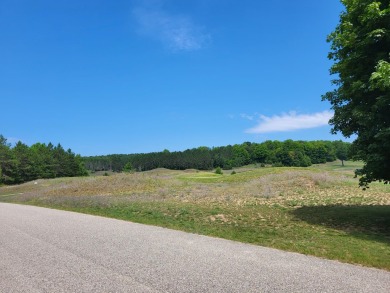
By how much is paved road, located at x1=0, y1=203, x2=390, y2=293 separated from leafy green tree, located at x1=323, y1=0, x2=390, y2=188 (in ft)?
26.3

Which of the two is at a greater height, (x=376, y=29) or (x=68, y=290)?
(x=376, y=29)

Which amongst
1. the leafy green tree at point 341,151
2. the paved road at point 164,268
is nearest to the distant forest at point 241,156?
the leafy green tree at point 341,151

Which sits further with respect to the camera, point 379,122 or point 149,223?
point 149,223

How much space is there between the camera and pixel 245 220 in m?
18.6

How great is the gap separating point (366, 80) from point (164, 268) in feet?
43.5

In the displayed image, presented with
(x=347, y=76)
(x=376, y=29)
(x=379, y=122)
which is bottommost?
(x=379, y=122)

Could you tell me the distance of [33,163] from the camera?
337 ft

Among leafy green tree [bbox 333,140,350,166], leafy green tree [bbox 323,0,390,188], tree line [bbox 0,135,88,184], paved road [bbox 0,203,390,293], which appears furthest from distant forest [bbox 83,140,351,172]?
paved road [bbox 0,203,390,293]

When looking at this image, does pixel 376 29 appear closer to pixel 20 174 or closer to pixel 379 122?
pixel 379 122

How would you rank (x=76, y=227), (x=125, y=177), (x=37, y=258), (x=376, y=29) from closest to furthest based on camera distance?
(x=37, y=258) < (x=376, y=29) < (x=76, y=227) < (x=125, y=177)

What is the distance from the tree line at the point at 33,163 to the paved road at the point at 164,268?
308ft

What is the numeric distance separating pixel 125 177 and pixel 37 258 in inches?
1814

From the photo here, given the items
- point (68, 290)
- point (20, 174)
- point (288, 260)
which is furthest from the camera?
point (20, 174)

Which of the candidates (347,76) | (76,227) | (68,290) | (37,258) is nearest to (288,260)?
(68,290)
